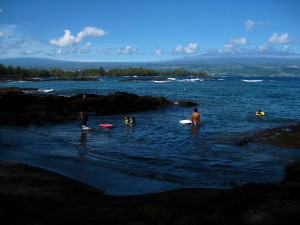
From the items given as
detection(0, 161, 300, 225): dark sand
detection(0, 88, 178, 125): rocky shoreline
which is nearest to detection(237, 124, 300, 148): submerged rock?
detection(0, 161, 300, 225): dark sand

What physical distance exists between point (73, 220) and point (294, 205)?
4486 mm

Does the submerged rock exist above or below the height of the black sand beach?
below

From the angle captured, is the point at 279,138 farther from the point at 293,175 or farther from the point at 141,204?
the point at 141,204

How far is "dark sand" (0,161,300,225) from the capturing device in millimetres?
6484

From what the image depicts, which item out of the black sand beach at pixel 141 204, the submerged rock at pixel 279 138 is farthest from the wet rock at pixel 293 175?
the submerged rock at pixel 279 138

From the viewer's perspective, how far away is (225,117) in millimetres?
32750

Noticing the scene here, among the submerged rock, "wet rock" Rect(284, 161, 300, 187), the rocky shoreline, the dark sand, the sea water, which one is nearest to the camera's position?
the dark sand

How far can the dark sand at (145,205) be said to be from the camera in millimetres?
6484

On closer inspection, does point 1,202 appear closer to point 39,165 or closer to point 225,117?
point 39,165

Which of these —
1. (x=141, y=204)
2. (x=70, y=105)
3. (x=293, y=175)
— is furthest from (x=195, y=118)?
(x=141, y=204)

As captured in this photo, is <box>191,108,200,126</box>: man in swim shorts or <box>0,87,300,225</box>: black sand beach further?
<box>191,108,200,126</box>: man in swim shorts

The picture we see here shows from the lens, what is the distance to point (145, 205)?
329 inches

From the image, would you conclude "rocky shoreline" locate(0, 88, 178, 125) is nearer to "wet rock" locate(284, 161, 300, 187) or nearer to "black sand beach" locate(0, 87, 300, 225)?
"black sand beach" locate(0, 87, 300, 225)

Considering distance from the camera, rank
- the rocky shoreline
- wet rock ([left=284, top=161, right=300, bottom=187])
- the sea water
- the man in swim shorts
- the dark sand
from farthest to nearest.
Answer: the rocky shoreline, the man in swim shorts, the sea water, wet rock ([left=284, top=161, right=300, bottom=187]), the dark sand
